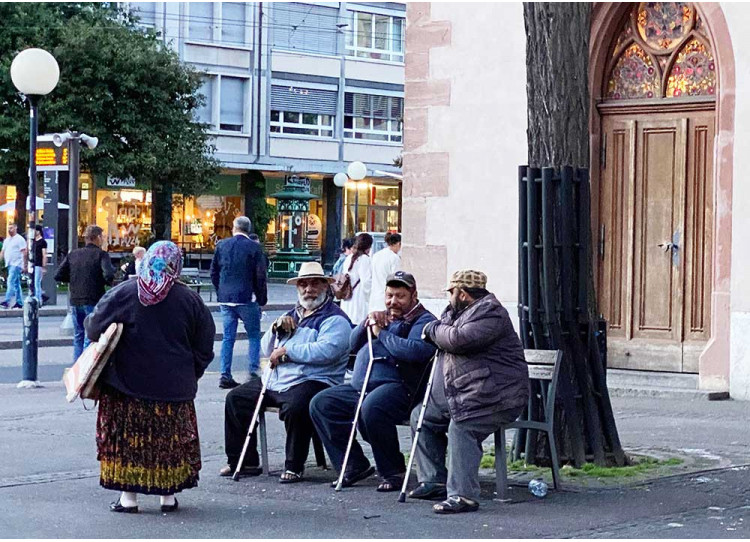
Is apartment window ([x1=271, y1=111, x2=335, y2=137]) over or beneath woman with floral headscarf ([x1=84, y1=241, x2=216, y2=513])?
over

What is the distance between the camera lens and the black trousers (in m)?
9.34

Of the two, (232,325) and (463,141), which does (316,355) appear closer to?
(232,325)

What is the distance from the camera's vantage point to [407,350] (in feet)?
29.6

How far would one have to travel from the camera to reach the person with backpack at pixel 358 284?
54.1 feet

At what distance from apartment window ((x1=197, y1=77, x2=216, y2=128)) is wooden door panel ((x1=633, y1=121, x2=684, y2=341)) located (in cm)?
3777

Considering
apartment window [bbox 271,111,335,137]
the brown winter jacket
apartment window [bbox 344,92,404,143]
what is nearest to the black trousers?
the brown winter jacket

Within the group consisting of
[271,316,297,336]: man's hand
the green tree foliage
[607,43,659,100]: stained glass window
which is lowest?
[271,316,297,336]: man's hand

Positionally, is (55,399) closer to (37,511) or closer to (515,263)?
(515,263)

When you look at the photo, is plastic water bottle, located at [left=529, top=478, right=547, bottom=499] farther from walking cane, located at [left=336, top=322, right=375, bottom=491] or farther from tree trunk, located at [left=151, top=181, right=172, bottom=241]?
tree trunk, located at [left=151, top=181, right=172, bottom=241]

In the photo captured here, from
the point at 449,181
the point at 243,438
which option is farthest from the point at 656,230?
the point at 243,438

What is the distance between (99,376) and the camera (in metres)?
8.11

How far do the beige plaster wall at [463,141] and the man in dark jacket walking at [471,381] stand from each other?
6664 millimetres

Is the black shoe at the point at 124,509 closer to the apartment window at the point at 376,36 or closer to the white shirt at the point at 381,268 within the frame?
the white shirt at the point at 381,268

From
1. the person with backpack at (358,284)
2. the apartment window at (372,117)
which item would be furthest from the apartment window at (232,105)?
the person with backpack at (358,284)
